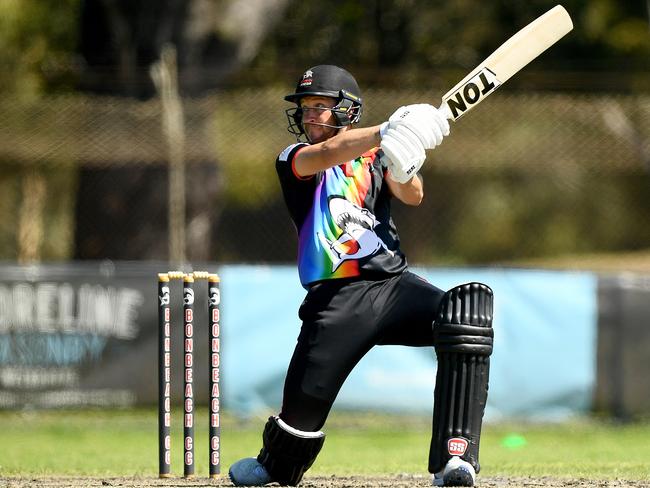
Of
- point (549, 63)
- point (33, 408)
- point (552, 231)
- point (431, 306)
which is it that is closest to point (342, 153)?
point (431, 306)

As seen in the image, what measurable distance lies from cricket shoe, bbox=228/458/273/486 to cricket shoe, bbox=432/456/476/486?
2.95 ft

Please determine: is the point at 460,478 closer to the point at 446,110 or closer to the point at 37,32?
the point at 446,110

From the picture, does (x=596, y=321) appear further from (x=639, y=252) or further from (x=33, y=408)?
(x=639, y=252)

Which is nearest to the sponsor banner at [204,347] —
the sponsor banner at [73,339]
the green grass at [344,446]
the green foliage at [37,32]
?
the sponsor banner at [73,339]

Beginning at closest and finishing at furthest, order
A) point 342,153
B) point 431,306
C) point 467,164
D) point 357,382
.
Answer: point 342,153 → point 431,306 → point 357,382 → point 467,164

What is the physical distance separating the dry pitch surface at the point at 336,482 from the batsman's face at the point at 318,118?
1.56 metres

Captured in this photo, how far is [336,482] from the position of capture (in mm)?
6262

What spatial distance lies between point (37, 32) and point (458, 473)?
56.8 feet

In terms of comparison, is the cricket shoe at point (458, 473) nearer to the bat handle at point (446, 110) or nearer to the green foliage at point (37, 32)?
the bat handle at point (446, 110)

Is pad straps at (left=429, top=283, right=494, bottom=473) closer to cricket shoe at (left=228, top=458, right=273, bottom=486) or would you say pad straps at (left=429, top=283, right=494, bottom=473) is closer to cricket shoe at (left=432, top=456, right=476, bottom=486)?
cricket shoe at (left=432, top=456, right=476, bottom=486)

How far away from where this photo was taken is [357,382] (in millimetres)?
10711

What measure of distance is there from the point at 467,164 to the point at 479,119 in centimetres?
49

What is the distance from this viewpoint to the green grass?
7.44m

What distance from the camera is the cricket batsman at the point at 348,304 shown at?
533 centimetres
